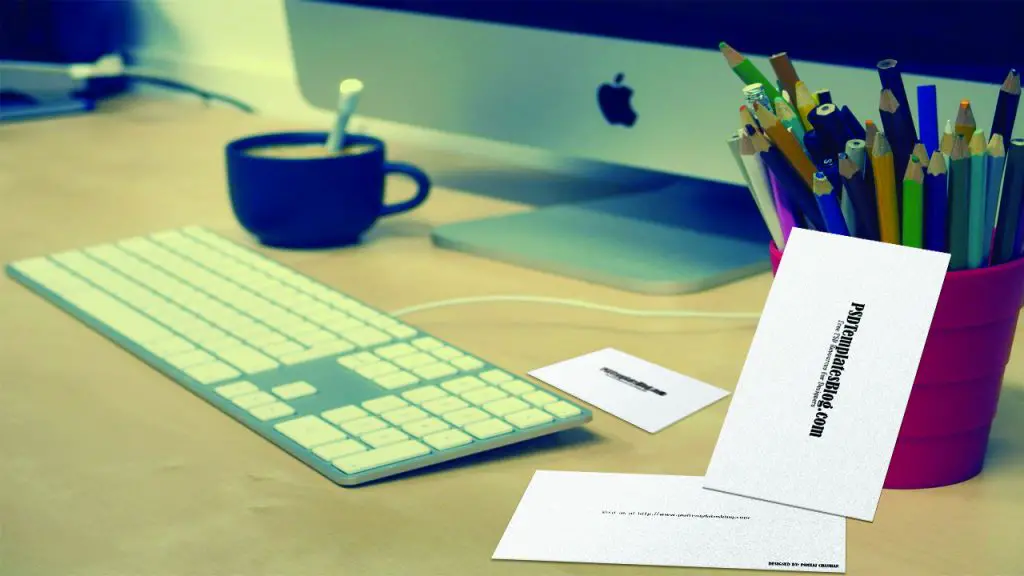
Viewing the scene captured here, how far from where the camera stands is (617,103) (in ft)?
2.73

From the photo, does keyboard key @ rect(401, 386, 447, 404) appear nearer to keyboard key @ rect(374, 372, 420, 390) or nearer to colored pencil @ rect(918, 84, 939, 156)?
keyboard key @ rect(374, 372, 420, 390)

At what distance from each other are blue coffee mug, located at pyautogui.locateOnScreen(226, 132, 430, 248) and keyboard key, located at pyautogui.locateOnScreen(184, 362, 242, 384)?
24cm

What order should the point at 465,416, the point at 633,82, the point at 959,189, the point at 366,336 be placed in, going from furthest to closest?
the point at 633,82, the point at 366,336, the point at 465,416, the point at 959,189

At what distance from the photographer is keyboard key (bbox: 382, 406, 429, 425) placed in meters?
0.53

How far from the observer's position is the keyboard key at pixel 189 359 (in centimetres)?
61

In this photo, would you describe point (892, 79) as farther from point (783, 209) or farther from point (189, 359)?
point (189, 359)

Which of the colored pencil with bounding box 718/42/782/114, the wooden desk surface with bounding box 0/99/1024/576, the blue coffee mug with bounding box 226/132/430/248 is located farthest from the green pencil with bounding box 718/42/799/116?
the blue coffee mug with bounding box 226/132/430/248

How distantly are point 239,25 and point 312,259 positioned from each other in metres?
0.71

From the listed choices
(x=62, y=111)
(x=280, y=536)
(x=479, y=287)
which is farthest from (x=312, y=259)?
(x=62, y=111)

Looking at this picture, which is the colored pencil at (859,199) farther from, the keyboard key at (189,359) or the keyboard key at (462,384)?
the keyboard key at (189,359)

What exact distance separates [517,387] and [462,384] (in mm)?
28

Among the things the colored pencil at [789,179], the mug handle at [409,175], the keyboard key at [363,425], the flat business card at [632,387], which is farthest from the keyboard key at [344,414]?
the mug handle at [409,175]

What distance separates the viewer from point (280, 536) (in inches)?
17.9

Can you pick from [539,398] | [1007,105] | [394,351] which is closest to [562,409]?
[539,398]
